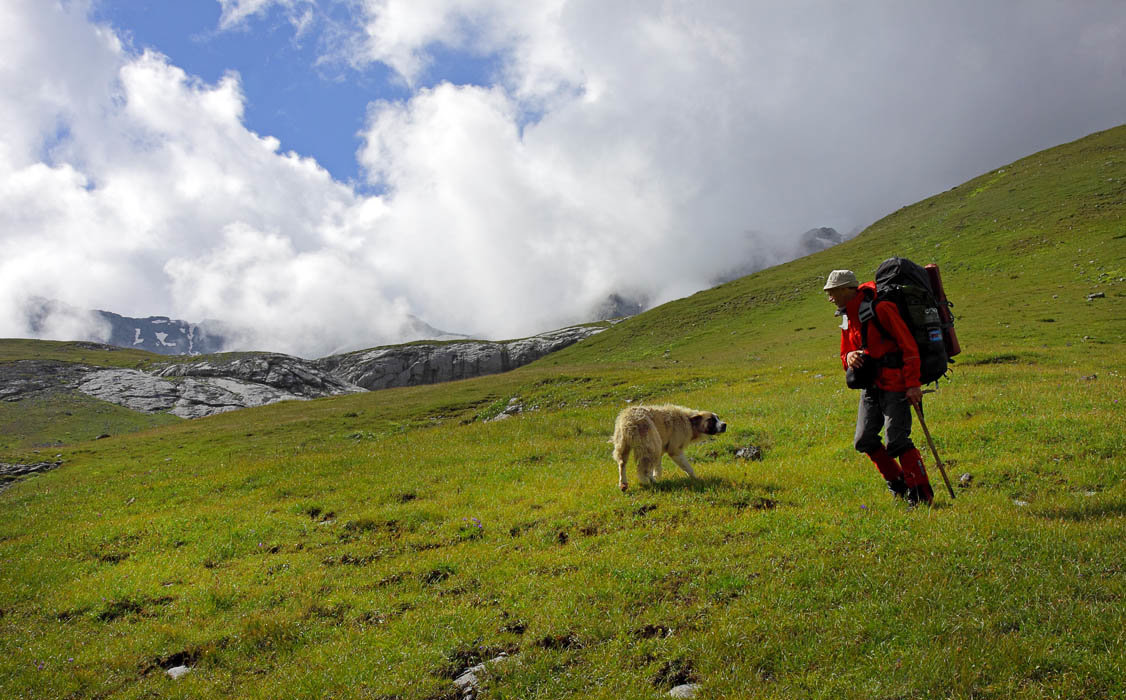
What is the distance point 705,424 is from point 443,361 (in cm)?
16634

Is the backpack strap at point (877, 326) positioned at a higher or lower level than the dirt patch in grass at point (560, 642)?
higher

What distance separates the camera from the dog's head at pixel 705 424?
45.3 ft

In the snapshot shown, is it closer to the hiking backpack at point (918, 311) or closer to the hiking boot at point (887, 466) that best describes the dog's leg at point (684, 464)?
the hiking boot at point (887, 466)

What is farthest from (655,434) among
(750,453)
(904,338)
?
(904,338)

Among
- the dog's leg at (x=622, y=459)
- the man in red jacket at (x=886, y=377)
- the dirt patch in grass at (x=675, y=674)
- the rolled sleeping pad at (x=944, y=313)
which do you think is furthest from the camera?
the dog's leg at (x=622, y=459)

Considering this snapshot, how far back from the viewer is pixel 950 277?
57.2m

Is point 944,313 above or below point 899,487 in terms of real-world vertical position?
above

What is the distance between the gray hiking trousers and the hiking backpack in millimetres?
570

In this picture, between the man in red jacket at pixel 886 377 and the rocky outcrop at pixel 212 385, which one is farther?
the rocky outcrop at pixel 212 385


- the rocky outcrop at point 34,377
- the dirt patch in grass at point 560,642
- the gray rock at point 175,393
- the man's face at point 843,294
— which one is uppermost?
the rocky outcrop at point 34,377

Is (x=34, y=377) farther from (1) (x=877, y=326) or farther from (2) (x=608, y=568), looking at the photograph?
(1) (x=877, y=326)

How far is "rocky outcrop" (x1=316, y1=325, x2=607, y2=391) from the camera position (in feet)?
561

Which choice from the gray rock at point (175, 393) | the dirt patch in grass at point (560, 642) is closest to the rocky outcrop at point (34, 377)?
the gray rock at point (175, 393)

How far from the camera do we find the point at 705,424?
13977 millimetres
